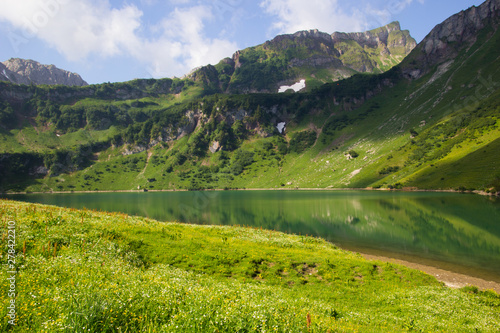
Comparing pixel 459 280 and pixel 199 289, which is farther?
pixel 459 280

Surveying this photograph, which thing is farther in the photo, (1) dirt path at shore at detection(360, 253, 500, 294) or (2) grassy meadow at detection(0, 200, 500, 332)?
(1) dirt path at shore at detection(360, 253, 500, 294)

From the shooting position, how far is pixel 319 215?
75.4m

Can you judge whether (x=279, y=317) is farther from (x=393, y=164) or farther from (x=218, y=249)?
(x=393, y=164)

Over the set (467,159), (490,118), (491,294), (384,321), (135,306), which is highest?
(490,118)

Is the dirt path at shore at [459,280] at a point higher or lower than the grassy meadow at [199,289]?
lower

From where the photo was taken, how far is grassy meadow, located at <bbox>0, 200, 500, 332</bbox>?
754 centimetres

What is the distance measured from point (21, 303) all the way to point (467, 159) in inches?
7353

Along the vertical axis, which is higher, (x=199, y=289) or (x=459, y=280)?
(x=199, y=289)

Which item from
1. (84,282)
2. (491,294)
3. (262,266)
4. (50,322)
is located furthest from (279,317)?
(491,294)

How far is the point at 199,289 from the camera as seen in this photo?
1030 centimetres

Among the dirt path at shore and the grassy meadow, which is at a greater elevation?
the grassy meadow

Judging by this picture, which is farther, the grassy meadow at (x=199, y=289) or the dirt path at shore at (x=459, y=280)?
the dirt path at shore at (x=459, y=280)

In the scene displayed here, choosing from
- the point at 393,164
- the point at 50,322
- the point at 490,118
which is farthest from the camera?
the point at 393,164

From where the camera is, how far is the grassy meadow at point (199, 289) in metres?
7.54
